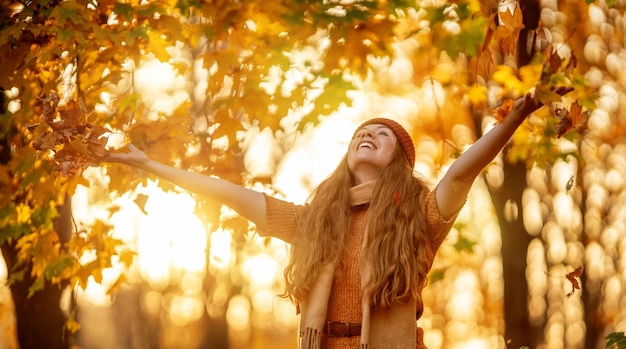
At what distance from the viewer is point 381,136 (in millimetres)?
3871

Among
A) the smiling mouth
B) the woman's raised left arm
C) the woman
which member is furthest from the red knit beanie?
the woman's raised left arm

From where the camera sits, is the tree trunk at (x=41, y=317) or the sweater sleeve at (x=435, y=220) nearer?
the sweater sleeve at (x=435, y=220)

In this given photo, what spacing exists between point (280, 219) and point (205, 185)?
0.36m

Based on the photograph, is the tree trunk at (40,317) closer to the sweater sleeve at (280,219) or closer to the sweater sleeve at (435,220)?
the sweater sleeve at (280,219)

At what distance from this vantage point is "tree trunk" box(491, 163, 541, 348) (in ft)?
25.6

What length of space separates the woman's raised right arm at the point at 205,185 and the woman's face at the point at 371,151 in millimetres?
437

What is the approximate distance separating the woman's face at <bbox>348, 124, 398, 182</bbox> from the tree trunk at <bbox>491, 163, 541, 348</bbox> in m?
4.07

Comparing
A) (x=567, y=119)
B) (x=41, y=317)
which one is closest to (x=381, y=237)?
(x=567, y=119)

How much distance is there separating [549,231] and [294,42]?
8.35 metres

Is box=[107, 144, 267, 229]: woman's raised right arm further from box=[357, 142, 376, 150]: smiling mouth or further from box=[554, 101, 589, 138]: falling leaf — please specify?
box=[554, 101, 589, 138]: falling leaf

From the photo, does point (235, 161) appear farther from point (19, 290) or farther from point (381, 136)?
point (19, 290)

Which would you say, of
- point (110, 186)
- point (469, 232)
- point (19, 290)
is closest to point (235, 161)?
point (110, 186)

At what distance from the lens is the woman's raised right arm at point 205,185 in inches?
143

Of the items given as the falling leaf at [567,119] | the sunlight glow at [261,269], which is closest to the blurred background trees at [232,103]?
the falling leaf at [567,119]
